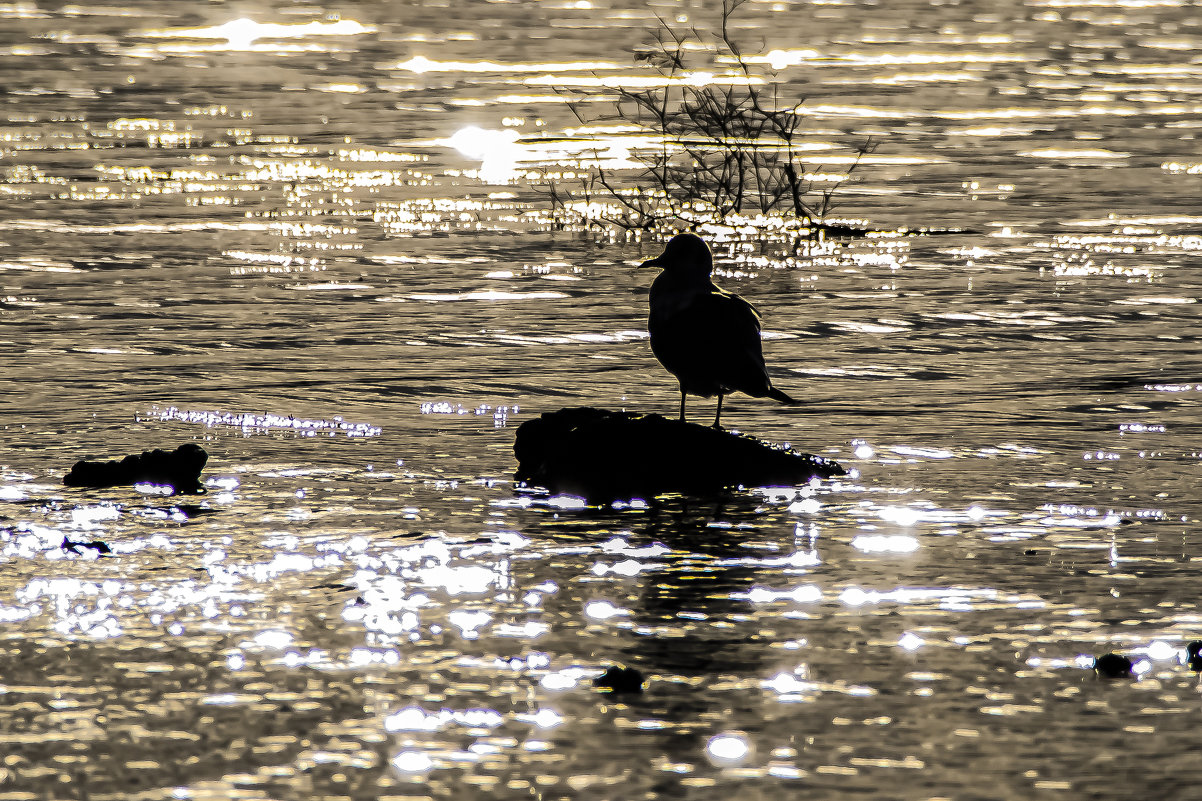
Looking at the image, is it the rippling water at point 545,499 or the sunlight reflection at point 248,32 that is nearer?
the rippling water at point 545,499

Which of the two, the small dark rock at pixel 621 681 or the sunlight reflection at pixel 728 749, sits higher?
the small dark rock at pixel 621 681

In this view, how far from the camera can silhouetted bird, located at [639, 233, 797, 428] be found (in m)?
9.38

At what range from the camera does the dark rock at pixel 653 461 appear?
8797mm

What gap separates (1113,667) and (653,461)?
3027mm

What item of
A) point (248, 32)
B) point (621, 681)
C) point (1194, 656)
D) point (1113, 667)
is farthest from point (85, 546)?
point (248, 32)

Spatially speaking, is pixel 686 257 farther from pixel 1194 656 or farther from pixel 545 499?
pixel 1194 656

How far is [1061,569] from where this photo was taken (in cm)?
745

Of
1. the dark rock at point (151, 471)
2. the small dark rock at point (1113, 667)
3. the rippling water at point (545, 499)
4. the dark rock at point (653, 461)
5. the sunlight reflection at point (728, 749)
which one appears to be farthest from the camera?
the dark rock at point (653, 461)

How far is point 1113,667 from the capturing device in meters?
6.25

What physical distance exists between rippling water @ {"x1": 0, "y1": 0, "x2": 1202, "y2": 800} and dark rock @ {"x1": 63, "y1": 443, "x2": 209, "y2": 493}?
0.57 feet

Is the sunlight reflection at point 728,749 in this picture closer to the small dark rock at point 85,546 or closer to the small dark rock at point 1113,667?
the small dark rock at point 1113,667

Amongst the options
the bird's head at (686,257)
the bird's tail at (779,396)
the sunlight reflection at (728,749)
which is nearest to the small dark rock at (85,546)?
the sunlight reflection at (728,749)

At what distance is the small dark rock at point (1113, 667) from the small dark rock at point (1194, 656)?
8.6 inches

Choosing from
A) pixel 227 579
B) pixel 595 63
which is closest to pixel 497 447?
pixel 227 579
